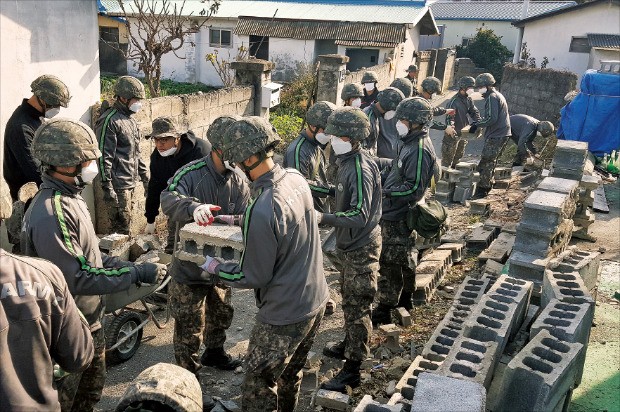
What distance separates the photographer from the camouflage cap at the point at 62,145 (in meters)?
3.37

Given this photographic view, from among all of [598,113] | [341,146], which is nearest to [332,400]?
[341,146]

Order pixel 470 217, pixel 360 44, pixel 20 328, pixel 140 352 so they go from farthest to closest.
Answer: pixel 360 44 < pixel 470 217 < pixel 140 352 < pixel 20 328

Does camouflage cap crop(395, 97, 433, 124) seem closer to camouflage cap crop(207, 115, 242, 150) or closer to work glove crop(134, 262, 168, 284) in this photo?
camouflage cap crop(207, 115, 242, 150)

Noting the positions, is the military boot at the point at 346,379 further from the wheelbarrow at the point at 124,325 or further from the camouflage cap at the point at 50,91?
the camouflage cap at the point at 50,91

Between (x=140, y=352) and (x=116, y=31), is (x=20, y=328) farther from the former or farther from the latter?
(x=116, y=31)

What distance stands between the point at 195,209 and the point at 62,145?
107 centimetres

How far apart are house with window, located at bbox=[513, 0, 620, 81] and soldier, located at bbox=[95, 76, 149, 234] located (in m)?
17.1

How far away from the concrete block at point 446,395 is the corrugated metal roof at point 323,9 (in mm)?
22938

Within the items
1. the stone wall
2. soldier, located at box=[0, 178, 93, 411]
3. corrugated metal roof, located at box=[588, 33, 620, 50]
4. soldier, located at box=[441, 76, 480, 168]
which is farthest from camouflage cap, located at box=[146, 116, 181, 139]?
corrugated metal roof, located at box=[588, 33, 620, 50]

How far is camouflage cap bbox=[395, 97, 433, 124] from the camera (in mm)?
5863

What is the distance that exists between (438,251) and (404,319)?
167 cm

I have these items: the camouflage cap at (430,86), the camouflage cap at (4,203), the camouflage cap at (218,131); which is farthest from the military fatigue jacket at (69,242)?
the camouflage cap at (430,86)

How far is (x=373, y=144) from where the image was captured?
8164 millimetres

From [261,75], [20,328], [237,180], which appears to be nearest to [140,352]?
[237,180]
